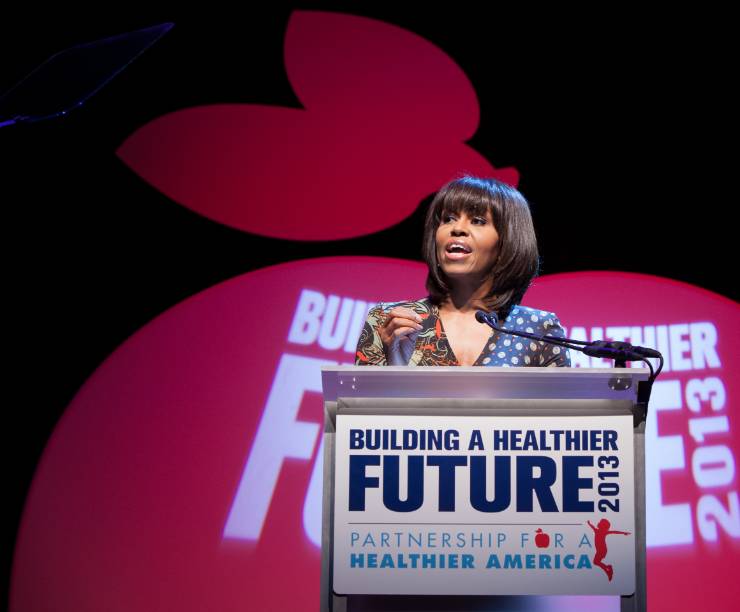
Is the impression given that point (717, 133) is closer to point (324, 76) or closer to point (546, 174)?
point (546, 174)

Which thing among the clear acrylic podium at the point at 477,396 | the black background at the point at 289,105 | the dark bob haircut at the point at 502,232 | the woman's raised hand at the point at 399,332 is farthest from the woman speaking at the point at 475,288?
the black background at the point at 289,105

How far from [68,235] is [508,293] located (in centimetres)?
221

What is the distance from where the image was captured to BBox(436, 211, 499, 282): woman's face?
2.10 metres

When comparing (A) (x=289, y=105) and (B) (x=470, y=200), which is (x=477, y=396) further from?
(A) (x=289, y=105)

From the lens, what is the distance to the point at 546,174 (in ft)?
11.7

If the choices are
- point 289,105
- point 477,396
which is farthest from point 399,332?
point 289,105

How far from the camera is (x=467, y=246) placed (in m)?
2.10

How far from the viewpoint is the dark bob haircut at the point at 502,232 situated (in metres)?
2.13

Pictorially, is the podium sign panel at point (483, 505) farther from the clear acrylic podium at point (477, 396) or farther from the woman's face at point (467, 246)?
the woman's face at point (467, 246)

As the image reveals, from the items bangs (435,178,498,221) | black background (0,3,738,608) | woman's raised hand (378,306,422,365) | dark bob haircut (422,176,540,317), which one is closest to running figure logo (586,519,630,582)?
woman's raised hand (378,306,422,365)

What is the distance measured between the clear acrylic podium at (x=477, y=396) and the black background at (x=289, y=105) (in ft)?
7.06

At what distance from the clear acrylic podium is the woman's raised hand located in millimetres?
277

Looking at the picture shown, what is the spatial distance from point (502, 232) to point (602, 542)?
950mm

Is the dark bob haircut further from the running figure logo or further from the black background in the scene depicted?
the black background
